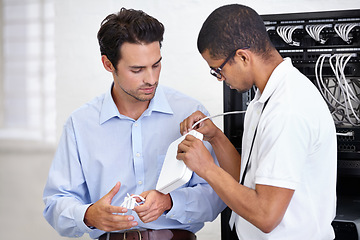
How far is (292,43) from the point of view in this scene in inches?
67.5

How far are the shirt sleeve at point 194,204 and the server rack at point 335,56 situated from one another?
0.21m

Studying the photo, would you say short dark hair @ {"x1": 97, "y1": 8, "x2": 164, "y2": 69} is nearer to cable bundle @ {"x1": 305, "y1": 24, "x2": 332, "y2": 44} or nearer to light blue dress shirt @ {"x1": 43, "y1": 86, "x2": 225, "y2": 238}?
light blue dress shirt @ {"x1": 43, "y1": 86, "x2": 225, "y2": 238}

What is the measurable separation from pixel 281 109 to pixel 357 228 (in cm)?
79

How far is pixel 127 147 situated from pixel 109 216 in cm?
30

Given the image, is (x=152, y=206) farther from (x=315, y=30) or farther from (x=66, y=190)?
(x=315, y=30)

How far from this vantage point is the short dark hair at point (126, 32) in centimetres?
157

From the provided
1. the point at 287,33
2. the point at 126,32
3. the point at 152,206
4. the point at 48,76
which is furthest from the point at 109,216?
the point at 48,76

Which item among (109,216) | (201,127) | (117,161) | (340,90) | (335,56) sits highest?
(335,56)

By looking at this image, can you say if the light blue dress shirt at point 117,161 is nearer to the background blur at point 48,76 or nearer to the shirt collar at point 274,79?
the shirt collar at point 274,79

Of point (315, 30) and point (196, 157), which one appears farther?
point (315, 30)

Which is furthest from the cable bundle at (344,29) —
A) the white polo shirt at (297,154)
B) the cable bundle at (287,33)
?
the white polo shirt at (297,154)

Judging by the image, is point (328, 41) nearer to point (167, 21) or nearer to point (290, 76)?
point (290, 76)

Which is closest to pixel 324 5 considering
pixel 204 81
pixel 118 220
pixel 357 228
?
pixel 204 81

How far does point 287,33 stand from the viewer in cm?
172
